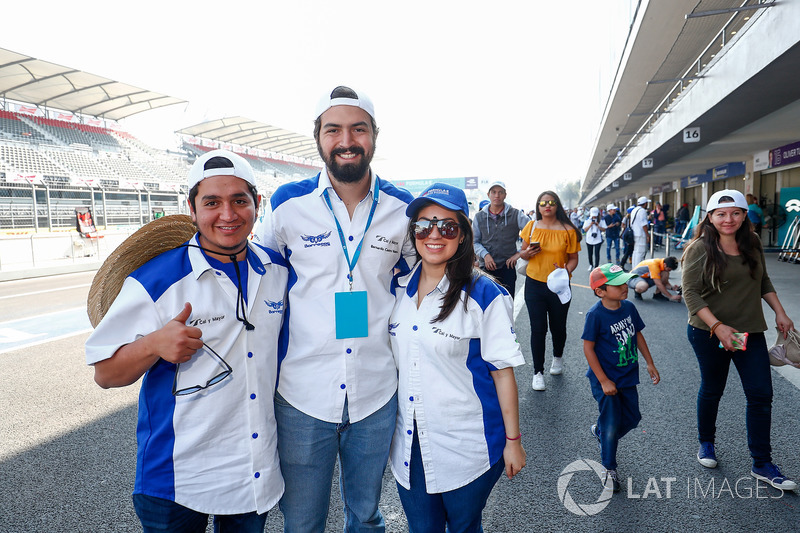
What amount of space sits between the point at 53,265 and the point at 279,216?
17.7 metres

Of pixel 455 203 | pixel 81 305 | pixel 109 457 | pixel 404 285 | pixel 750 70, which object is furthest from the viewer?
pixel 81 305

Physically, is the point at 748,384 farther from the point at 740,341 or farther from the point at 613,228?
the point at 613,228

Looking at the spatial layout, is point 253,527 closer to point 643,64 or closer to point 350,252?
point 350,252

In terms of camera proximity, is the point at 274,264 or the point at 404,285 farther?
the point at 404,285

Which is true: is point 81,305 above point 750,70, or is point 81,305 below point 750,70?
below

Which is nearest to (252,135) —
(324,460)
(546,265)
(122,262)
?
(546,265)

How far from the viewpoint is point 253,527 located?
1675 mm

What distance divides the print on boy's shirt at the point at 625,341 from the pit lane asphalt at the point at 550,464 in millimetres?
754

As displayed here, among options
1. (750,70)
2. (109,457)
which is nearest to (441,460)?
(109,457)

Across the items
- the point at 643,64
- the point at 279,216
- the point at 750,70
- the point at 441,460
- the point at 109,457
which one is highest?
the point at 643,64

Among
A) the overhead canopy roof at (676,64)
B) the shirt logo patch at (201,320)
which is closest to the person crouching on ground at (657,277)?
the overhead canopy roof at (676,64)

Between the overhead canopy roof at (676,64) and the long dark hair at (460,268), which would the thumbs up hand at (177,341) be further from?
the overhead canopy roof at (676,64)

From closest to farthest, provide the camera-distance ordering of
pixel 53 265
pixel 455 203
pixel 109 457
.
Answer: pixel 455 203 < pixel 109 457 < pixel 53 265

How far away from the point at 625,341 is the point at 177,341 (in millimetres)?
2689
